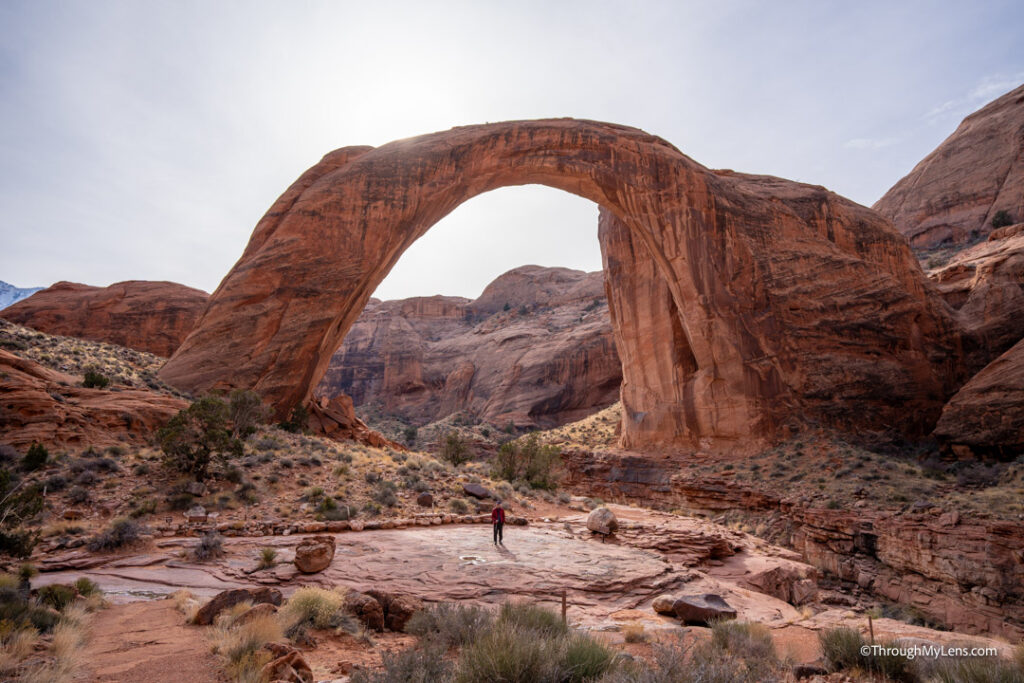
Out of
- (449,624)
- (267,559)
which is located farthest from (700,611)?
(267,559)

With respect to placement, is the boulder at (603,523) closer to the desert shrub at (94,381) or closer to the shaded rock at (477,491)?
the shaded rock at (477,491)

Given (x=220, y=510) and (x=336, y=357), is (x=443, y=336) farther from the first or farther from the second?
(x=220, y=510)

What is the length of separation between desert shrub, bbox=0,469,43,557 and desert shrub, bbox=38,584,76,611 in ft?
6.75

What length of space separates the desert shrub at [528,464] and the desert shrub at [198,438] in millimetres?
10760

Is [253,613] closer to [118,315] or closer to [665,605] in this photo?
[665,605]

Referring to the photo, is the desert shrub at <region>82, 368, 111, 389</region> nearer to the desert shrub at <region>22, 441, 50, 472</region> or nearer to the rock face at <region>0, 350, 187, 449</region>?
the rock face at <region>0, 350, 187, 449</region>

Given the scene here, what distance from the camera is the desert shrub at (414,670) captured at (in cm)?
316

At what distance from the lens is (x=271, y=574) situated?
21.4 ft

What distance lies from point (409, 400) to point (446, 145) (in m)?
34.8

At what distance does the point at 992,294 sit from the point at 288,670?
28.3 meters

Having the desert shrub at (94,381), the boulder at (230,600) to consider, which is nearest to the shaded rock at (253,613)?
the boulder at (230,600)

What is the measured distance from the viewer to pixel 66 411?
1132 centimetres

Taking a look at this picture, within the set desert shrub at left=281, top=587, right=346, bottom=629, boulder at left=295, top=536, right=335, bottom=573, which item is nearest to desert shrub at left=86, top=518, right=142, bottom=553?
boulder at left=295, top=536, right=335, bottom=573

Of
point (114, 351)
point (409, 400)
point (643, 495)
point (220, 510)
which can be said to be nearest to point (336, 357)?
point (409, 400)
